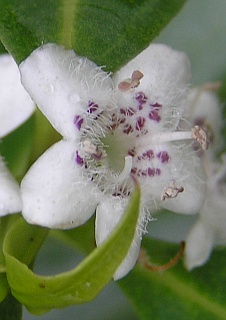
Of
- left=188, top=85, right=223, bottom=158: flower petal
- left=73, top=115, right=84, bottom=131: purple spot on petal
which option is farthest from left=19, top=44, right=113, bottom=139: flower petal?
left=188, top=85, right=223, bottom=158: flower petal

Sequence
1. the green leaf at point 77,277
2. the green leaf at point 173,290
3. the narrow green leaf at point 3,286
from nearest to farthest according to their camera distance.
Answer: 1. the green leaf at point 77,277
2. the narrow green leaf at point 3,286
3. the green leaf at point 173,290

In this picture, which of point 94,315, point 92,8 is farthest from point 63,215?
point 94,315

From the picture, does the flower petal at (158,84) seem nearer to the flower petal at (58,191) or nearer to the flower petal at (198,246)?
the flower petal at (58,191)

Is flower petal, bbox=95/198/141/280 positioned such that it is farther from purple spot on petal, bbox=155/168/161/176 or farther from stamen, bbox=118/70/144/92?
stamen, bbox=118/70/144/92

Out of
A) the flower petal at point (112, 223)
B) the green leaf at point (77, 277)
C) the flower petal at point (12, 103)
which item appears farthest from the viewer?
the flower petal at point (12, 103)

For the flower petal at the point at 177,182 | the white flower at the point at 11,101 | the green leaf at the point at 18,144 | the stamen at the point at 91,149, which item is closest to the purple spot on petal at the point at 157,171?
the flower petal at the point at 177,182

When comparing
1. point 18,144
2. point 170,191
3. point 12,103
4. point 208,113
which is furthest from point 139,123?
A: point 18,144

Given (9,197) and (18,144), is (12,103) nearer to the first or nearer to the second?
(9,197)
